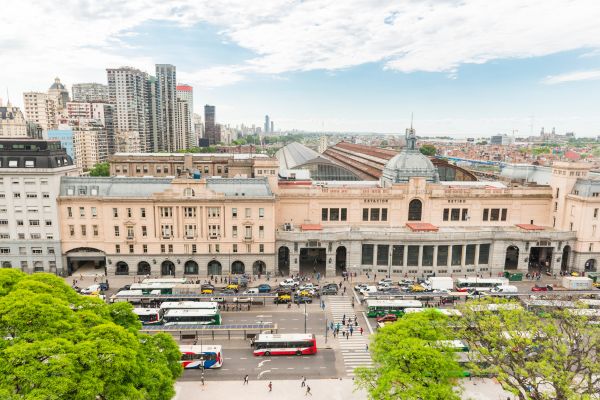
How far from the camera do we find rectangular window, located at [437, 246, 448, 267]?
326 ft

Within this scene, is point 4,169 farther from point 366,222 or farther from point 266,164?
point 366,222

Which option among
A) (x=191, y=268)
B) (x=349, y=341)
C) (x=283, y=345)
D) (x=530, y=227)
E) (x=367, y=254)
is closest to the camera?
(x=283, y=345)

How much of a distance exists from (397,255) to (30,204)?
8191 centimetres

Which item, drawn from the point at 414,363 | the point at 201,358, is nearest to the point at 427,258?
the point at 201,358

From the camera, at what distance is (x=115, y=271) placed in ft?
312

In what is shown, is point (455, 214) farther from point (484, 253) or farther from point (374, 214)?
point (374, 214)

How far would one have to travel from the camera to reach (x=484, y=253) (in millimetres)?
101312

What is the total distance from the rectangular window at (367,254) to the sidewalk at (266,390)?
4315 cm

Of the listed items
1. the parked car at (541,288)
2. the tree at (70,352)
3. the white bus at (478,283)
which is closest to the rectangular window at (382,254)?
the white bus at (478,283)

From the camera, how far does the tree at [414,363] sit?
4081 cm

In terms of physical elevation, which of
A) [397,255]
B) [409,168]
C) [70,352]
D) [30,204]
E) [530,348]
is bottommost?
[397,255]

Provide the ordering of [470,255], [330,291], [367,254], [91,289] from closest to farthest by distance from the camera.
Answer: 1. [91,289]
2. [330,291]
3. [367,254]
4. [470,255]

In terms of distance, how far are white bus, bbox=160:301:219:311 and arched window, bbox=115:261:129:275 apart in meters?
25.5

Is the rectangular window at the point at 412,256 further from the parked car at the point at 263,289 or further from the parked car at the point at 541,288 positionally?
the parked car at the point at 263,289
